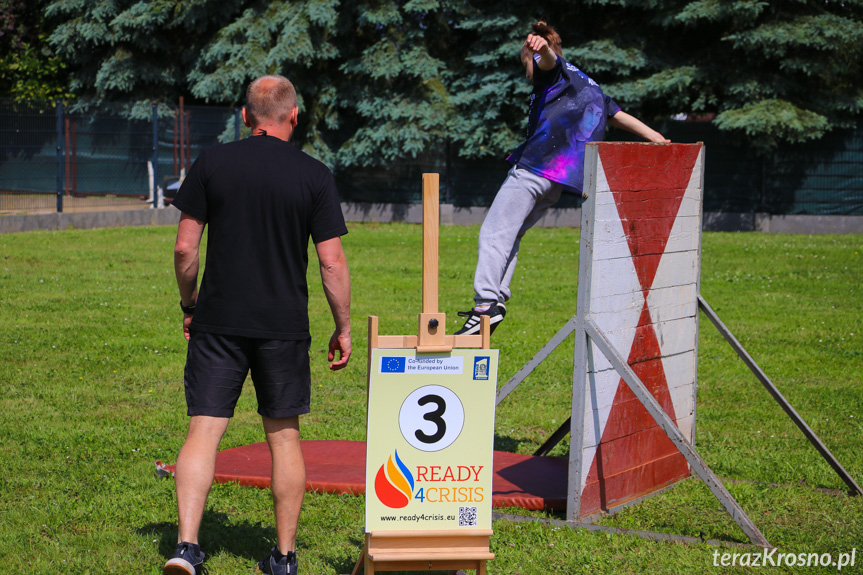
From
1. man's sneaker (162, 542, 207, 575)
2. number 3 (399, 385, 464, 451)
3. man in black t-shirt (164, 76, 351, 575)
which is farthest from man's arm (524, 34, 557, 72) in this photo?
man's sneaker (162, 542, 207, 575)

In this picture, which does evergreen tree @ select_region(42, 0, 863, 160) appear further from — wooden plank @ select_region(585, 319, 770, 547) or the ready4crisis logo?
the ready4crisis logo

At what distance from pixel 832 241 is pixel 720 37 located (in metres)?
6.91

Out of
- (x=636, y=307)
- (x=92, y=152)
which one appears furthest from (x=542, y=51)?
(x=92, y=152)

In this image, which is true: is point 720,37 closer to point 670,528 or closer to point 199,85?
point 199,85

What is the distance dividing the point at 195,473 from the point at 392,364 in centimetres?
94

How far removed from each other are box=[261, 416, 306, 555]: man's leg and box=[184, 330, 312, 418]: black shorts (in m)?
0.08

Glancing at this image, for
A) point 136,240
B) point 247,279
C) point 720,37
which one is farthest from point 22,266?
point 720,37

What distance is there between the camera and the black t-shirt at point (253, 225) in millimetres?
3799

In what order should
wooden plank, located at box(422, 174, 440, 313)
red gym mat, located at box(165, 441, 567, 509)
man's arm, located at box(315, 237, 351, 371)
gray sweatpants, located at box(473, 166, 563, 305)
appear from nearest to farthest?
1. wooden plank, located at box(422, 174, 440, 313)
2. man's arm, located at box(315, 237, 351, 371)
3. red gym mat, located at box(165, 441, 567, 509)
4. gray sweatpants, located at box(473, 166, 563, 305)

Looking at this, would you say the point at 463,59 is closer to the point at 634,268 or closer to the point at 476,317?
the point at 476,317

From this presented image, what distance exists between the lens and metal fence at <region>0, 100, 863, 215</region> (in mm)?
18906

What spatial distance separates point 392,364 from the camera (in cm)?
357

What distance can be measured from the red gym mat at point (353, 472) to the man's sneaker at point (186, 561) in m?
1.21
